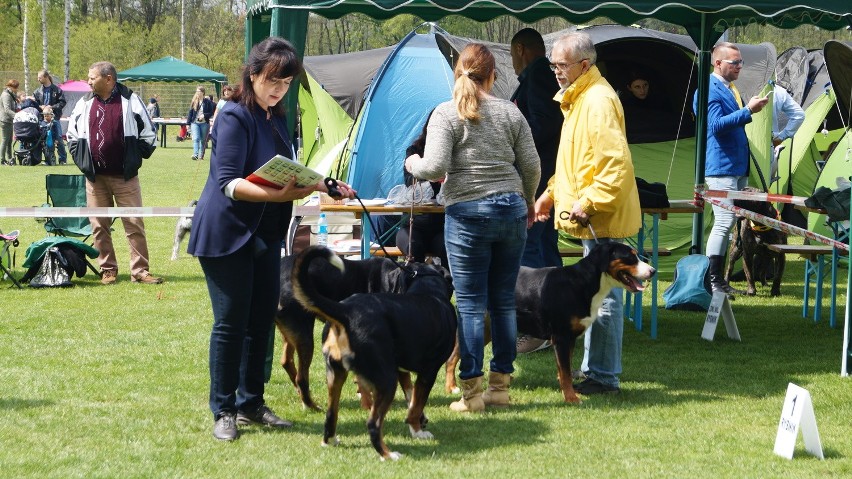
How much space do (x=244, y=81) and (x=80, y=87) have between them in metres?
36.6

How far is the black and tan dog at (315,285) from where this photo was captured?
4.82 metres

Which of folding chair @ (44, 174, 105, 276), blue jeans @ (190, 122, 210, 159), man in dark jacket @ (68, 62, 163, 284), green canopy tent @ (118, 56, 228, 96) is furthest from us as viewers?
green canopy tent @ (118, 56, 228, 96)

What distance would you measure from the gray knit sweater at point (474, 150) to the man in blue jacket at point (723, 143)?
3.41m

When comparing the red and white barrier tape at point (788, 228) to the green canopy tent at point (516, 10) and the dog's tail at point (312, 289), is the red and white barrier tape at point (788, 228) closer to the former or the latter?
the green canopy tent at point (516, 10)

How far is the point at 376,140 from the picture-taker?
34.8 ft

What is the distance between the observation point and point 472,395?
16.1 ft

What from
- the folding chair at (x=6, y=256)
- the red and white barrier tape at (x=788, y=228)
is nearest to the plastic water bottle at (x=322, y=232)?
the folding chair at (x=6, y=256)

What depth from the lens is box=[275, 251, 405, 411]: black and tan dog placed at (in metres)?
4.82

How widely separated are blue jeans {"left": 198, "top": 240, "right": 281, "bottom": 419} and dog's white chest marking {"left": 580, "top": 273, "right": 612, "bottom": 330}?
1606mm

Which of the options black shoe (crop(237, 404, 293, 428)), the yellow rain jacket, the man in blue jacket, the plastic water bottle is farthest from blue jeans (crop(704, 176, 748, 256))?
black shoe (crop(237, 404, 293, 428))

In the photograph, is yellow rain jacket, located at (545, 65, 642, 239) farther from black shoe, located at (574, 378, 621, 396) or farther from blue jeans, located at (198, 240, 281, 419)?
blue jeans, located at (198, 240, 281, 419)

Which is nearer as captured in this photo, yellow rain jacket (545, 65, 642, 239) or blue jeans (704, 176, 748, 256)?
yellow rain jacket (545, 65, 642, 239)

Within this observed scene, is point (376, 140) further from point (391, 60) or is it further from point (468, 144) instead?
point (468, 144)

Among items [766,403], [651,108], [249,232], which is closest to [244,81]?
[249,232]
